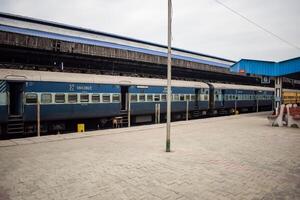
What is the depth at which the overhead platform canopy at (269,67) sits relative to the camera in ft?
Result: 80.4

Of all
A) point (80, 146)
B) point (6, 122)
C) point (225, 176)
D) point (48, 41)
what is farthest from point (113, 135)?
point (225, 176)

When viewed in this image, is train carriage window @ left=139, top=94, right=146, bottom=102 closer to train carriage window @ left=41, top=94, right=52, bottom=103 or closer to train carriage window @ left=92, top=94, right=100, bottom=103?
train carriage window @ left=92, top=94, right=100, bottom=103

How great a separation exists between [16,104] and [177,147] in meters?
10.3

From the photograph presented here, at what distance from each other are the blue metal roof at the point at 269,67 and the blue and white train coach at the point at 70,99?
33.4ft

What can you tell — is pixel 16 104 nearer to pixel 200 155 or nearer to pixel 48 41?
pixel 48 41

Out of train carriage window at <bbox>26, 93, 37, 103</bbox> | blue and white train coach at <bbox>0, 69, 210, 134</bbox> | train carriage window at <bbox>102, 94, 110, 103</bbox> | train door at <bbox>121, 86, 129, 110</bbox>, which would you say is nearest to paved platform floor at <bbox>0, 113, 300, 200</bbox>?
blue and white train coach at <bbox>0, 69, 210, 134</bbox>

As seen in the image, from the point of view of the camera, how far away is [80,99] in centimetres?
1683

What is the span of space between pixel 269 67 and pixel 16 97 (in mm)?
25016

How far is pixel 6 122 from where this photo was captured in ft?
44.9

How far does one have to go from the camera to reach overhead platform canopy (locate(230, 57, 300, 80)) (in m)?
24.5

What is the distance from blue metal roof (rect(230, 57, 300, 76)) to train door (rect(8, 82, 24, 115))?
23.2 metres

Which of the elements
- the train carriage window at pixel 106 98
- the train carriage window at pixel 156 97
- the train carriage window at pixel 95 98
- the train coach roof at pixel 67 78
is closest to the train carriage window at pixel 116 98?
the train carriage window at pixel 106 98

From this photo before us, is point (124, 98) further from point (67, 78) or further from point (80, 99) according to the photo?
point (67, 78)

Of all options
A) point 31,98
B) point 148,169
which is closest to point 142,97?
point 31,98
